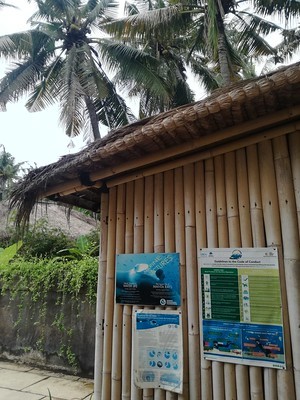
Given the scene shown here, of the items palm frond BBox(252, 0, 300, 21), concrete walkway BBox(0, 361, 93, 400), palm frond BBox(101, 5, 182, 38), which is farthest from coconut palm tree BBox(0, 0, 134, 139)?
concrete walkway BBox(0, 361, 93, 400)

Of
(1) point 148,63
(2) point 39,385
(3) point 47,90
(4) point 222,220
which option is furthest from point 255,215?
(3) point 47,90

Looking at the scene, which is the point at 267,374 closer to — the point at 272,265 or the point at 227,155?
the point at 272,265

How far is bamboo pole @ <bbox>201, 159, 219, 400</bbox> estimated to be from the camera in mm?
2188

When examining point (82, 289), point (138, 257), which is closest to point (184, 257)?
point (138, 257)

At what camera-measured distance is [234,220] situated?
2.35m

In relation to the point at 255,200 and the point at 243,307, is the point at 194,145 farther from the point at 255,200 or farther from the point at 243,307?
the point at 243,307

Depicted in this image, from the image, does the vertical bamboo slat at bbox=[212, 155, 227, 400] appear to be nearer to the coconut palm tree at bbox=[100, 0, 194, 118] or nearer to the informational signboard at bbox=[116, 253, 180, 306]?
the informational signboard at bbox=[116, 253, 180, 306]

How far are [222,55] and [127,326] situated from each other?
796 centimetres

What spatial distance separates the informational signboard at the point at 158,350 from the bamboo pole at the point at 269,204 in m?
0.66

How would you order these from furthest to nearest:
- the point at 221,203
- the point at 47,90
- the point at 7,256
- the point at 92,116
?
the point at 47,90 → the point at 92,116 → the point at 7,256 → the point at 221,203

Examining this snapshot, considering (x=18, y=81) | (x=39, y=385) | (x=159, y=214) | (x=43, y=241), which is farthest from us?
(x=18, y=81)

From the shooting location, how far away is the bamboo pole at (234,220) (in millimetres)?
2104

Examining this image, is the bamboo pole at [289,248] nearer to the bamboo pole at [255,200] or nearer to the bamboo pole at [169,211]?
the bamboo pole at [255,200]

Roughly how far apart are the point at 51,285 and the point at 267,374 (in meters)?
3.85
